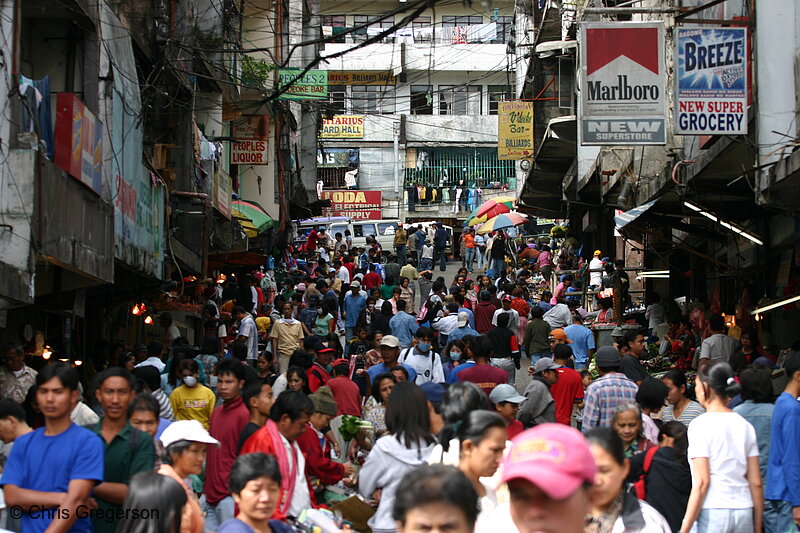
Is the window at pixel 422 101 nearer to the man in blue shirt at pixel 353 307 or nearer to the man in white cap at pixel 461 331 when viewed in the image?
the man in blue shirt at pixel 353 307

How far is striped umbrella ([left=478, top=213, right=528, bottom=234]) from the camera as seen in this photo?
1538 inches

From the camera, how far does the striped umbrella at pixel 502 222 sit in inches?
1538

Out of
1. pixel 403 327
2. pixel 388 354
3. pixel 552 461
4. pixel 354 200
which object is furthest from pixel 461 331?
pixel 354 200

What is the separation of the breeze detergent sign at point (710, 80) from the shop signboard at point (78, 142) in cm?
696

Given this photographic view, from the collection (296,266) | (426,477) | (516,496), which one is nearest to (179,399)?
(426,477)

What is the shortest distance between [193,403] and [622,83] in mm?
7398

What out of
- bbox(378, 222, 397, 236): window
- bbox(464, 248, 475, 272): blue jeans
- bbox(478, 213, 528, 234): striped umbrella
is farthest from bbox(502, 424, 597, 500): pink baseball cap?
bbox(378, 222, 397, 236): window

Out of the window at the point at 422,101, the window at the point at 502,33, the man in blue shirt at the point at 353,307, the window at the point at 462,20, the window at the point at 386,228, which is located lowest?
the man in blue shirt at the point at 353,307

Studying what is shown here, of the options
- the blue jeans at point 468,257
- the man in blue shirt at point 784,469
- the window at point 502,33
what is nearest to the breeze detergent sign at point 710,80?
the man in blue shirt at point 784,469

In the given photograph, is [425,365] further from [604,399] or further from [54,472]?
[54,472]

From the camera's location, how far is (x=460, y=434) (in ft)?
20.6

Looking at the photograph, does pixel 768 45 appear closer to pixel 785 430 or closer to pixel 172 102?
pixel 785 430

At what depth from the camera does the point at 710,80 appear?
1401 centimetres

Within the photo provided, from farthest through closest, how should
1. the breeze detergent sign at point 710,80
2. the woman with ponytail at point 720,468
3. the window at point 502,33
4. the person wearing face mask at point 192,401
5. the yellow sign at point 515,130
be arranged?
the window at point 502,33 → the yellow sign at point 515,130 → the breeze detergent sign at point 710,80 → the person wearing face mask at point 192,401 → the woman with ponytail at point 720,468
